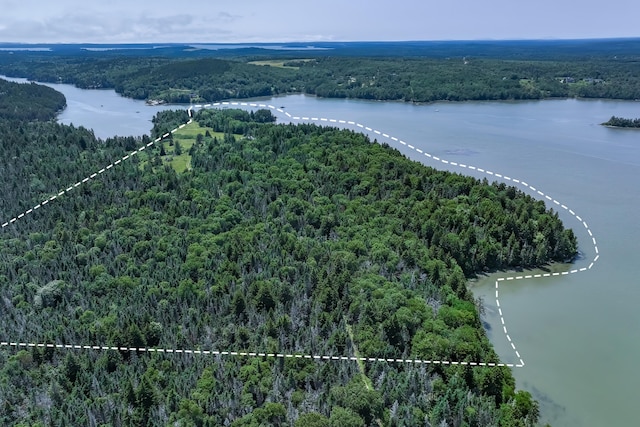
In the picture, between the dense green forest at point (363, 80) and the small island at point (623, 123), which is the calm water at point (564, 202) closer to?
the small island at point (623, 123)

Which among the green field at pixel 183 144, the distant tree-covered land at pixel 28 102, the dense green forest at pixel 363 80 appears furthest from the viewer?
the dense green forest at pixel 363 80

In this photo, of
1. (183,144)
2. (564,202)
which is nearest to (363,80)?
(183,144)

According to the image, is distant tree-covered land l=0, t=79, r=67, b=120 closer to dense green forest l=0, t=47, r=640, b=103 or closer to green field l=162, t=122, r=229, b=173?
dense green forest l=0, t=47, r=640, b=103

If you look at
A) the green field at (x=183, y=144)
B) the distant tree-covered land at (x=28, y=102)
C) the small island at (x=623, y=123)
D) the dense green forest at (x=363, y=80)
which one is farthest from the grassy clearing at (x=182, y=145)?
the small island at (x=623, y=123)

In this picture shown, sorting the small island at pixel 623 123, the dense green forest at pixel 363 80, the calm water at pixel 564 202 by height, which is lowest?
the calm water at pixel 564 202

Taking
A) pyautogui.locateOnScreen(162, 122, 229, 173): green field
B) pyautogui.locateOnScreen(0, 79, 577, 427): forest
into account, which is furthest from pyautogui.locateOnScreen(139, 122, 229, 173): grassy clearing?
pyautogui.locateOnScreen(0, 79, 577, 427): forest

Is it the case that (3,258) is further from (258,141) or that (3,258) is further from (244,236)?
(258,141)

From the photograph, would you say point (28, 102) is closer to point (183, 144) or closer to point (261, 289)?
point (183, 144)
